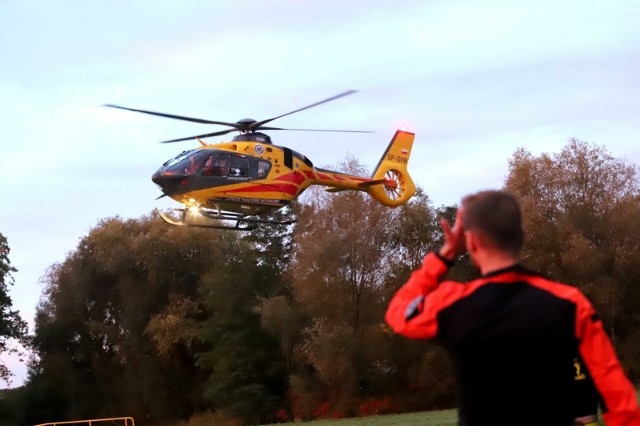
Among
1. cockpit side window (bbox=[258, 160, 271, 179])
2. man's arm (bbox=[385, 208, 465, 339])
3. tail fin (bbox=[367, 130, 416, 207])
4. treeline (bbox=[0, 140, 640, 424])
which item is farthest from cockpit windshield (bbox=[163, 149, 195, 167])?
man's arm (bbox=[385, 208, 465, 339])

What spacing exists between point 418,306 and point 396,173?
114 ft

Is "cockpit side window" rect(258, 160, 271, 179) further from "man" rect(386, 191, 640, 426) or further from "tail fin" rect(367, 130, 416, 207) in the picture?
"man" rect(386, 191, 640, 426)

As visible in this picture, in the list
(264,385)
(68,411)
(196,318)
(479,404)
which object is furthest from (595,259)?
(479,404)

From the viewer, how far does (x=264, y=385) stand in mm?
55406

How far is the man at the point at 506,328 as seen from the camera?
12.2 ft

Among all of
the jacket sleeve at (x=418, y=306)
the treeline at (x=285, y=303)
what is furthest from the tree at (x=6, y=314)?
the jacket sleeve at (x=418, y=306)

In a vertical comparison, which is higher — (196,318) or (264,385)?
(196,318)

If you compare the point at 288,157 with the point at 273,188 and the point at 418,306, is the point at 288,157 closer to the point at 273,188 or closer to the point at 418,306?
the point at 273,188

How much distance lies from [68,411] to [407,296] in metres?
59.9

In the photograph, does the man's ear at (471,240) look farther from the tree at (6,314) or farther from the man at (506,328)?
the tree at (6,314)

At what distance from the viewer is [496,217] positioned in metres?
3.70

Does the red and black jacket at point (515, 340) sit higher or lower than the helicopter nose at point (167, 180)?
lower

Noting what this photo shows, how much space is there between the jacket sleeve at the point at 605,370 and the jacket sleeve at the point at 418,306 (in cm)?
56

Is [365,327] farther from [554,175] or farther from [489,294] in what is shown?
[489,294]
